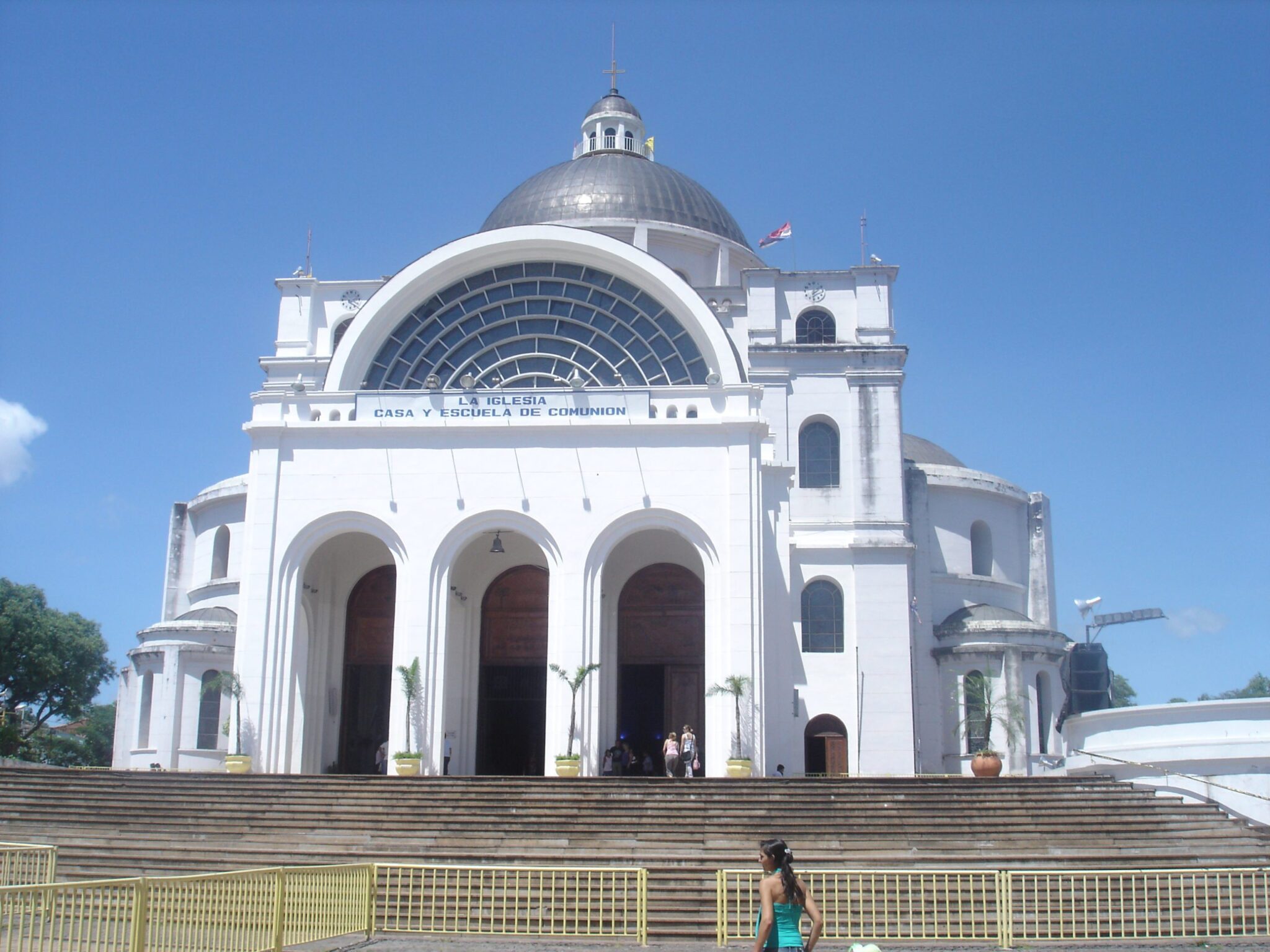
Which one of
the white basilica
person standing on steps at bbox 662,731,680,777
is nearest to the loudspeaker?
the white basilica

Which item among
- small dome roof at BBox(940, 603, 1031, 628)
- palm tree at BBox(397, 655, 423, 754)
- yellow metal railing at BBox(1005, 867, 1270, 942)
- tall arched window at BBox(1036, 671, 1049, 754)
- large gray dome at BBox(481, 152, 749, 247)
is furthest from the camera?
large gray dome at BBox(481, 152, 749, 247)

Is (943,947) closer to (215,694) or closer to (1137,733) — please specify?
(1137,733)

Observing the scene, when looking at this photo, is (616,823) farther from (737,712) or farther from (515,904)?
(737,712)

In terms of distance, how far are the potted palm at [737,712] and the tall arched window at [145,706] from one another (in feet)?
61.3

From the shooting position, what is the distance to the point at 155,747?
34.0 meters

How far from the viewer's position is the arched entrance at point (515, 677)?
28.9 metres

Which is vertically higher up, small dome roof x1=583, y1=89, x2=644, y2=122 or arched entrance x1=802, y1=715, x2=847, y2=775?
small dome roof x1=583, y1=89, x2=644, y2=122

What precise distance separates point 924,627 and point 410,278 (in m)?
17.2

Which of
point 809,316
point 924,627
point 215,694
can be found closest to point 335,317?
point 215,694

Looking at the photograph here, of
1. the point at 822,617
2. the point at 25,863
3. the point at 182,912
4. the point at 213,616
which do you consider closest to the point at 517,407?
the point at 822,617

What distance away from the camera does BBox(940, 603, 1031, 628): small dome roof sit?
34.6 meters

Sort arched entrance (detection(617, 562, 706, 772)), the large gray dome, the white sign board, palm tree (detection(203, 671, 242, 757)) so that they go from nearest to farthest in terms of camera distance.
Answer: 1. palm tree (detection(203, 671, 242, 757))
2. the white sign board
3. arched entrance (detection(617, 562, 706, 772))
4. the large gray dome

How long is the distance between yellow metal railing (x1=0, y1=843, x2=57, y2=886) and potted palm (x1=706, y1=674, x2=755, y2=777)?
12.8 m

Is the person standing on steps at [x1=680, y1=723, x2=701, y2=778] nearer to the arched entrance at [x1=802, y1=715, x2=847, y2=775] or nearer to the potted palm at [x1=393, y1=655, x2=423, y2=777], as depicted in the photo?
the potted palm at [x1=393, y1=655, x2=423, y2=777]
